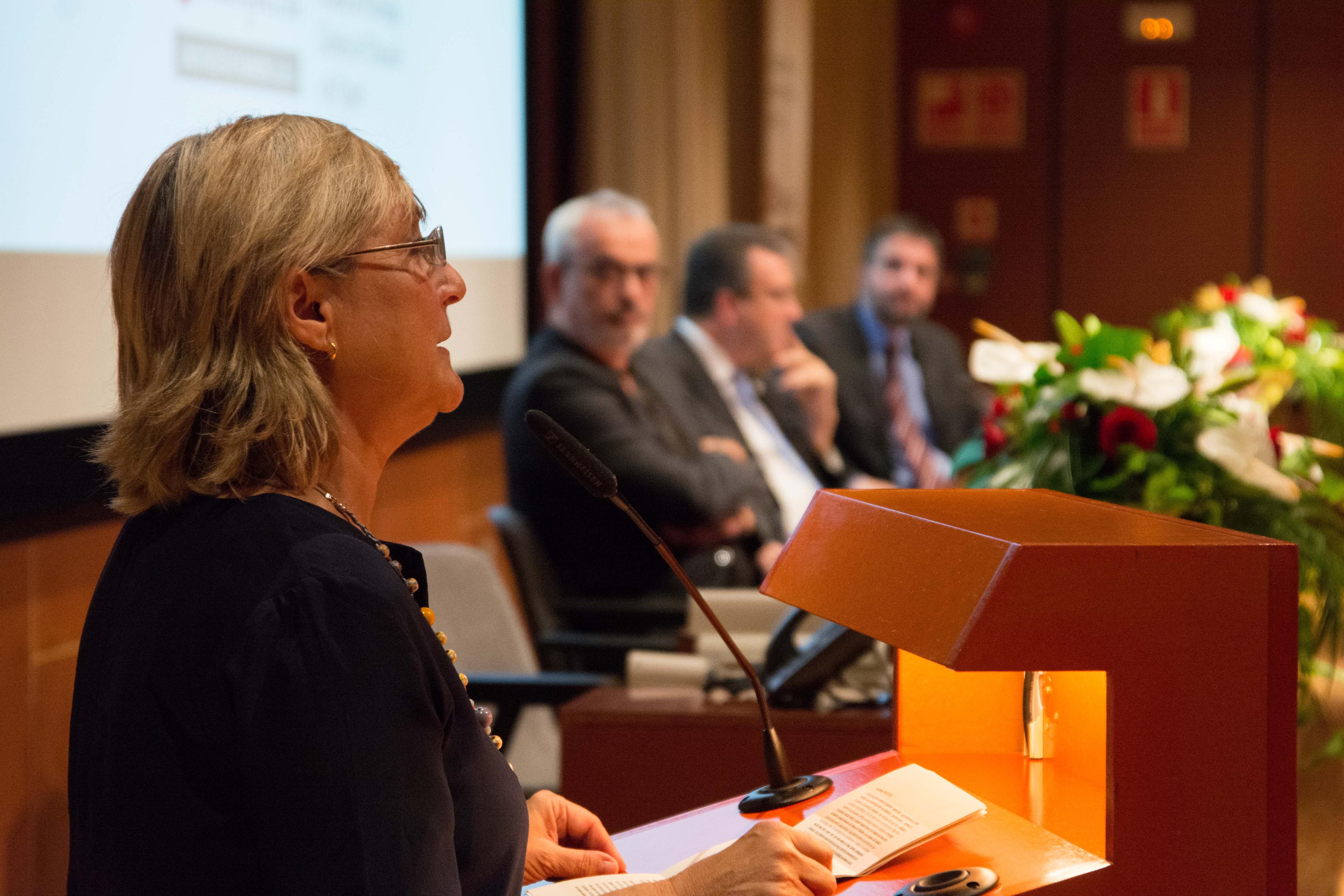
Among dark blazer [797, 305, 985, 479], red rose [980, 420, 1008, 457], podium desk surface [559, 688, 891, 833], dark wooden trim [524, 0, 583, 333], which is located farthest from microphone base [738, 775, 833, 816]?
dark blazer [797, 305, 985, 479]

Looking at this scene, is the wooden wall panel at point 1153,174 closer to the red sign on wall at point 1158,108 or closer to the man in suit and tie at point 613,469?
the red sign on wall at point 1158,108

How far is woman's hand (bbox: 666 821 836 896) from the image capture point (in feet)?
3.29

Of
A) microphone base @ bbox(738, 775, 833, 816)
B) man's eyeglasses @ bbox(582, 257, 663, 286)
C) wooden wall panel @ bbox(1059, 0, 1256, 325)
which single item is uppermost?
wooden wall panel @ bbox(1059, 0, 1256, 325)

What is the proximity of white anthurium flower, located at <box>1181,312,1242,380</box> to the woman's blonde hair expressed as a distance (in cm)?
140

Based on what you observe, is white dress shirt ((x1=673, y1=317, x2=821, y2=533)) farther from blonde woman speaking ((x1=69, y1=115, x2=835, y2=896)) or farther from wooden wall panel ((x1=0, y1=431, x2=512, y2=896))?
blonde woman speaking ((x1=69, y1=115, x2=835, y2=896))

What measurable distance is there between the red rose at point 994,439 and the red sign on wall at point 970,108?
3906 millimetres

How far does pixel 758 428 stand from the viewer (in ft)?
11.3

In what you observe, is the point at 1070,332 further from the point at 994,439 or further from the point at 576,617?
the point at 576,617

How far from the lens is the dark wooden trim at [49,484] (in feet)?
5.98

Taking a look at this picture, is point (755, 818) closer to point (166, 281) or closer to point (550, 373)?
point (166, 281)

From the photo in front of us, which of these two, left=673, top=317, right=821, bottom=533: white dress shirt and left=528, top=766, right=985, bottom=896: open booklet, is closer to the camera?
left=528, top=766, right=985, bottom=896: open booklet

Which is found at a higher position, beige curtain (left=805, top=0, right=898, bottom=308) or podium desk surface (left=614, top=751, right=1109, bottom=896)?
beige curtain (left=805, top=0, right=898, bottom=308)

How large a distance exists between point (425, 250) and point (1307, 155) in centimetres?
534

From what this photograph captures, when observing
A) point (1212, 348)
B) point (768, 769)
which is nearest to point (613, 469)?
point (1212, 348)
